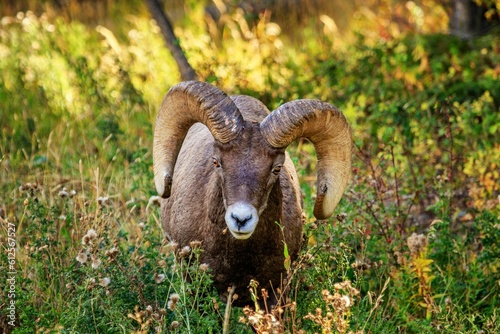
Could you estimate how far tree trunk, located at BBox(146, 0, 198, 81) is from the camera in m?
11.0

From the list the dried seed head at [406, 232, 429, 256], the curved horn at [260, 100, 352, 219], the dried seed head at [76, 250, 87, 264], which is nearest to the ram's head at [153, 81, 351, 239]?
the curved horn at [260, 100, 352, 219]

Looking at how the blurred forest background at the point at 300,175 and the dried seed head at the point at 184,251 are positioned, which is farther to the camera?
the blurred forest background at the point at 300,175

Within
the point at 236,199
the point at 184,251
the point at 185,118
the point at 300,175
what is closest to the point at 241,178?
the point at 236,199

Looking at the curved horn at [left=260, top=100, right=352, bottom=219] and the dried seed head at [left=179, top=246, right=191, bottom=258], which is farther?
the curved horn at [left=260, top=100, right=352, bottom=219]

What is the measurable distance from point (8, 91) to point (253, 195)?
692 cm

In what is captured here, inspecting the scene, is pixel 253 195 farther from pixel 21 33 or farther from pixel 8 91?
pixel 21 33

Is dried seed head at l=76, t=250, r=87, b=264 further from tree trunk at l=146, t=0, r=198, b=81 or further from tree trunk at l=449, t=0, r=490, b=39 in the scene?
tree trunk at l=449, t=0, r=490, b=39

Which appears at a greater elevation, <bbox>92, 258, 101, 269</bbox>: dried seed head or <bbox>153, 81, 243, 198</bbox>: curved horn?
<bbox>153, 81, 243, 198</bbox>: curved horn

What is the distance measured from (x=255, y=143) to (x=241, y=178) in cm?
30

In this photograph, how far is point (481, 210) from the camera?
24.7ft

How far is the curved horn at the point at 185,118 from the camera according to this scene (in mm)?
5547

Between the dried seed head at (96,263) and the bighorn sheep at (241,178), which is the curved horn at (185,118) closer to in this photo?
the bighorn sheep at (241,178)

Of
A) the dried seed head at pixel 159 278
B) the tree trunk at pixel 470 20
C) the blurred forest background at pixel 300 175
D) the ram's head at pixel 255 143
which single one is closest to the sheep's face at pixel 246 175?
the ram's head at pixel 255 143

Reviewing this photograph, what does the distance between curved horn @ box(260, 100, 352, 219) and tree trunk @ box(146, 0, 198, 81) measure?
519 cm
